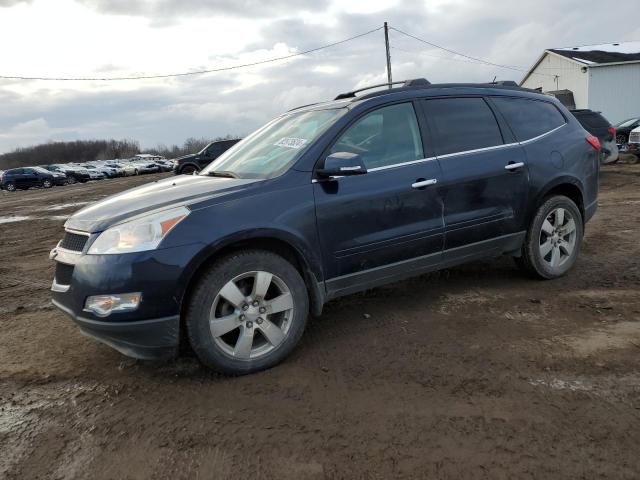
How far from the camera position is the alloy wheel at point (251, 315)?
124 inches

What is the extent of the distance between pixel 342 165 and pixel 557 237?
2.56 metres

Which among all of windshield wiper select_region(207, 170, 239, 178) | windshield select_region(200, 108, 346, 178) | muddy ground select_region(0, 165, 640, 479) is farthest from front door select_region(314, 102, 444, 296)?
windshield wiper select_region(207, 170, 239, 178)

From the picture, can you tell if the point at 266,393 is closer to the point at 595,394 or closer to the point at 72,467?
the point at 72,467

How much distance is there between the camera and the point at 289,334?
11.1 ft

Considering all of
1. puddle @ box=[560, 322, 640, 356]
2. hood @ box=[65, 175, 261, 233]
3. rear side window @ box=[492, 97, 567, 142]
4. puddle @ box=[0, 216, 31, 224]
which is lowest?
puddle @ box=[560, 322, 640, 356]

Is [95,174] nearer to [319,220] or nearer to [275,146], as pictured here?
[275,146]

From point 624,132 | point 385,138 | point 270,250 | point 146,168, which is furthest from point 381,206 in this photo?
point 146,168

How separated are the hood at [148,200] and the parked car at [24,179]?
37205 millimetres

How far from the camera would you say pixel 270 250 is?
3.38 metres

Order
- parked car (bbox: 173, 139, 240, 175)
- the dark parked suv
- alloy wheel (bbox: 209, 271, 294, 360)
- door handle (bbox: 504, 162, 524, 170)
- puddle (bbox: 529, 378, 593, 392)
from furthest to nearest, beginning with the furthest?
parked car (bbox: 173, 139, 240, 175)
door handle (bbox: 504, 162, 524, 170)
alloy wheel (bbox: 209, 271, 294, 360)
the dark parked suv
puddle (bbox: 529, 378, 593, 392)

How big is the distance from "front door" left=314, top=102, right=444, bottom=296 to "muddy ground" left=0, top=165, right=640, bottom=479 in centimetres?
53

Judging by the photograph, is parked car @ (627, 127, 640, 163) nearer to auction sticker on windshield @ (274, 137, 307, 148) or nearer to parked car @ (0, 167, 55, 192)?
auction sticker on windshield @ (274, 137, 307, 148)

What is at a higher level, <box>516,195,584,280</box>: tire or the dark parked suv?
the dark parked suv

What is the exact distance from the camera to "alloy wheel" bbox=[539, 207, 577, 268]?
4.70 m
